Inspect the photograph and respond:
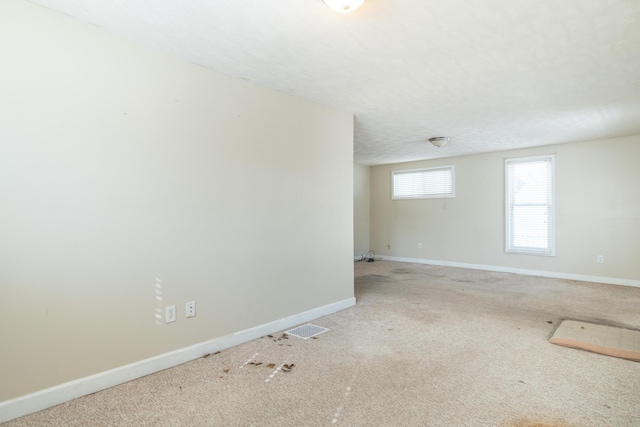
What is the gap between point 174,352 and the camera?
257cm

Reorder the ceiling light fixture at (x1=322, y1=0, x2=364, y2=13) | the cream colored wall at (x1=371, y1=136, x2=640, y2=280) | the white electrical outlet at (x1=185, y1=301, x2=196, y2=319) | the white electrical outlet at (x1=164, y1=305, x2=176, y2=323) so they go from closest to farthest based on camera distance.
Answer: the ceiling light fixture at (x1=322, y1=0, x2=364, y2=13), the white electrical outlet at (x1=164, y1=305, x2=176, y2=323), the white electrical outlet at (x1=185, y1=301, x2=196, y2=319), the cream colored wall at (x1=371, y1=136, x2=640, y2=280)

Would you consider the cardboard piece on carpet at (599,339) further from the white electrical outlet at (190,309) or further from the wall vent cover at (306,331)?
the white electrical outlet at (190,309)

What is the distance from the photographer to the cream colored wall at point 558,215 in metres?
5.35

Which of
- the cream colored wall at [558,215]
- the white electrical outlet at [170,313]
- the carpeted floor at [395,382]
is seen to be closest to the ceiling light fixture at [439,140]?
the cream colored wall at [558,215]

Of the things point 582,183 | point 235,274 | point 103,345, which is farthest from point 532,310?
point 103,345

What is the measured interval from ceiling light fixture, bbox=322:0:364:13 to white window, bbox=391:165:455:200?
5.88 meters

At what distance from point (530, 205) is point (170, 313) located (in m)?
6.09

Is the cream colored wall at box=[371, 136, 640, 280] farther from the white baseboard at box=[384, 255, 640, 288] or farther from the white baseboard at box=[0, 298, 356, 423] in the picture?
the white baseboard at box=[0, 298, 356, 423]

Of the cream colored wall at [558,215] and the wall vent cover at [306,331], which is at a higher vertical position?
the cream colored wall at [558,215]

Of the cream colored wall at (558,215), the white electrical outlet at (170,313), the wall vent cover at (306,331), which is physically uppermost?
the cream colored wall at (558,215)

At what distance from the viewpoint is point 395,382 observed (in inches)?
91.1

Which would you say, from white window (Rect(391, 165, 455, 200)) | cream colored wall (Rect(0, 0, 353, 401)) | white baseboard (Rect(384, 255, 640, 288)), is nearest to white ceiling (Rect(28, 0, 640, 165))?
cream colored wall (Rect(0, 0, 353, 401))

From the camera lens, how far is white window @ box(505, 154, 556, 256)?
19.7 ft

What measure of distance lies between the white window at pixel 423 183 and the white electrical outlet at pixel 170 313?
607 centimetres
